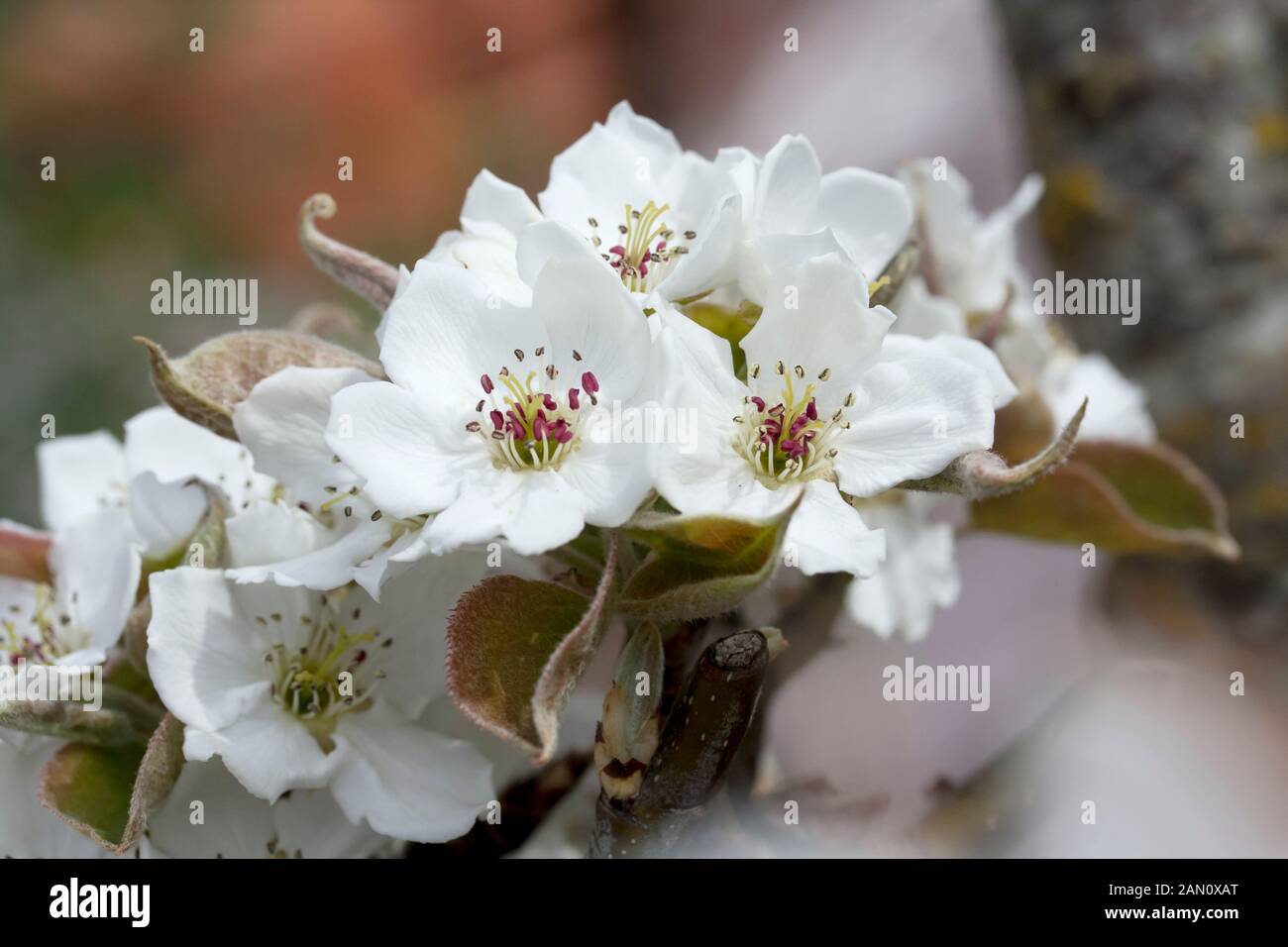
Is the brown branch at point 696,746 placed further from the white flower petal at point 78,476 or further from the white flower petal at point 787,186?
the white flower petal at point 78,476

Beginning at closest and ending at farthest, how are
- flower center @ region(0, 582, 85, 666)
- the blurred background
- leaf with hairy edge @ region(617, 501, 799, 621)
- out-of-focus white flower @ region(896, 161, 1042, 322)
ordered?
leaf with hairy edge @ region(617, 501, 799, 621) < flower center @ region(0, 582, 85, 666) < out-of-focus white flower @ region(896, 161, 1042, 322) < the blurred background

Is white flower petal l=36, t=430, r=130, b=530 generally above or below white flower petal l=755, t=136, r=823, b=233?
below

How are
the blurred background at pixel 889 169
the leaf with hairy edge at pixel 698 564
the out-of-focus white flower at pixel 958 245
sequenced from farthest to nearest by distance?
the blurred background at pixel 889 169
the out-of-focus white flower at pixel 958 245
the leaf with hairy edge at pixel 698 564

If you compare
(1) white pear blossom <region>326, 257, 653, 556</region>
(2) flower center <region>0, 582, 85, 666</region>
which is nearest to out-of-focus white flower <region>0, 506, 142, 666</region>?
(2) flower center <region>0, 582, 85, 666</region>

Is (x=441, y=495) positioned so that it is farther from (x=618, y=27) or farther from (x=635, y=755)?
(x=618, y=27)

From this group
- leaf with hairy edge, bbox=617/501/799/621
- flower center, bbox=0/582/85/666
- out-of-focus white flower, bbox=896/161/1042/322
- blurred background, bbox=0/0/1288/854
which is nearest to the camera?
leaf with hairy edge, bbox=617/501/799/621

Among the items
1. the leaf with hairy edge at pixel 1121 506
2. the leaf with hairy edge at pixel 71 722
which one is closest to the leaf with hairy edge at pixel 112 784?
the leaf with hairy edge at pixel 71 722

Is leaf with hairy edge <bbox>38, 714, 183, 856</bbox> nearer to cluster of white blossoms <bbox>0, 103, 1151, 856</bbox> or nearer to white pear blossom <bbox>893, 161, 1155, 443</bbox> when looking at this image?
cluster of white blossoms <bbox>0, 103, 1151, 856</bbox>
